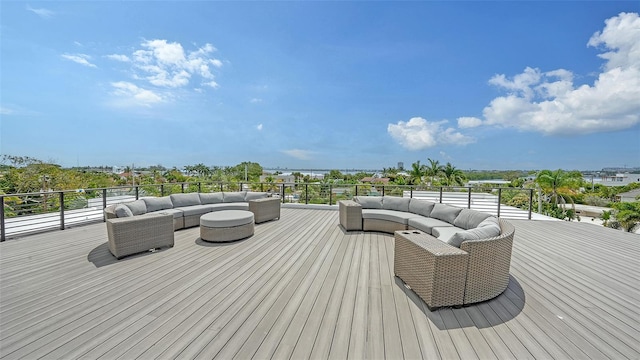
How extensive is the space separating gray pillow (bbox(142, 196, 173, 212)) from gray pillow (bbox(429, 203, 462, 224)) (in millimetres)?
5540

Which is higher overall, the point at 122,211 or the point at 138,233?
the point at 122,211

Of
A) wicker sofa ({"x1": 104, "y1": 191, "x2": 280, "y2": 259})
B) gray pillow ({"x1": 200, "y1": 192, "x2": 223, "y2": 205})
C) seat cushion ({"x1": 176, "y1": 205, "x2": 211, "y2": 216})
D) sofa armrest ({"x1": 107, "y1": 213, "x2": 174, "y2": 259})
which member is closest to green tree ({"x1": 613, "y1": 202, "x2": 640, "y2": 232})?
wicker sofa ({"x1": 104, "y1": 191, "x2": 280, "y2": 259})

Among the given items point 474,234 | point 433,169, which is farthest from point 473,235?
point 433,169

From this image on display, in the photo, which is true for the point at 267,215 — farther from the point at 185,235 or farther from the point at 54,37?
the point at 54,37

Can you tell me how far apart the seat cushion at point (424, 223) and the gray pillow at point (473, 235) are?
1221mm

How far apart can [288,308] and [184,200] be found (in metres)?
4.36

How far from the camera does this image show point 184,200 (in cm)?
541

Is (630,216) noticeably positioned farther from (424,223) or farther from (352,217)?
(352,217)

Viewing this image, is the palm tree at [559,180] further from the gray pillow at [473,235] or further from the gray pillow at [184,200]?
the gray pillow at [184,200]

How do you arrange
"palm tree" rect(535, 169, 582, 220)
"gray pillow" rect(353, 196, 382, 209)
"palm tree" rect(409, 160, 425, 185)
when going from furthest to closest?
"palm tree" rect(409, 160, 425, 185) → "palm tree" rect(535, 169, 582, 220) → "gray pillow" rect(353, 196, 382, 209)

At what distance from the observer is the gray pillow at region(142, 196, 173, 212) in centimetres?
471

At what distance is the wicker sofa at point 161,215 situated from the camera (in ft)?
11.4

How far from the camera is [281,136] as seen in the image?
36.0 m

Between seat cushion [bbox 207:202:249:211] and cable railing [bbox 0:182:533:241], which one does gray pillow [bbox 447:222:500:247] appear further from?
seat cushion [bbox 207:202:249:211]
